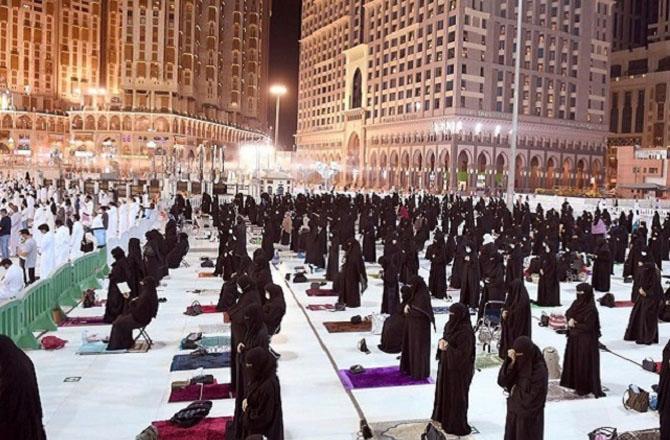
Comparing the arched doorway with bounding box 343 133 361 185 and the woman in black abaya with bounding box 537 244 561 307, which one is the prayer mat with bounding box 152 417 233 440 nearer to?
the woman in black abaya with bounding box 537 244 561 307

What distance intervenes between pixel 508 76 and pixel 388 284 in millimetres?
67821

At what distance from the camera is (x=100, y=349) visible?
10227 millimetres

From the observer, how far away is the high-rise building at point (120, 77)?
78750 mm

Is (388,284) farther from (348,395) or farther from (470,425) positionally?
(470,425)

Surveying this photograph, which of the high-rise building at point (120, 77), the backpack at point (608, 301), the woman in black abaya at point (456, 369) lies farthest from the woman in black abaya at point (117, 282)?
the high-rise building at point (120, 77)

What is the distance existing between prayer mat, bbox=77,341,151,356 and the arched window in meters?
82.6

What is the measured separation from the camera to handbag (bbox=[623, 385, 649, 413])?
8102 mm

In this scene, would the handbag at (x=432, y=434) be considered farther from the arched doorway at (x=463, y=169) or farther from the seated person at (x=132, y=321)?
the arched doorway at (x=463, y=169)

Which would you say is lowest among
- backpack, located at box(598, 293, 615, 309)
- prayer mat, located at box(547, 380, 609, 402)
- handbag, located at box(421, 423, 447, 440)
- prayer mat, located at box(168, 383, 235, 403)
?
prayer mat, located at box(168, 383, 235, 403)

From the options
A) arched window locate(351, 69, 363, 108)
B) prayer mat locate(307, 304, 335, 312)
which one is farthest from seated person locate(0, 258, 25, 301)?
arched window locate(351, 69, 363, 108)

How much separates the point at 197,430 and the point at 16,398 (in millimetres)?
2577

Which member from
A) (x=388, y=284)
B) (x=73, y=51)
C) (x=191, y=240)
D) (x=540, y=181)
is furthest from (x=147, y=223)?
(x=73, y=51)

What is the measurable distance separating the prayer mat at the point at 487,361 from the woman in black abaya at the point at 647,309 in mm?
2773

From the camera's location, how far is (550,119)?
3120 inches
